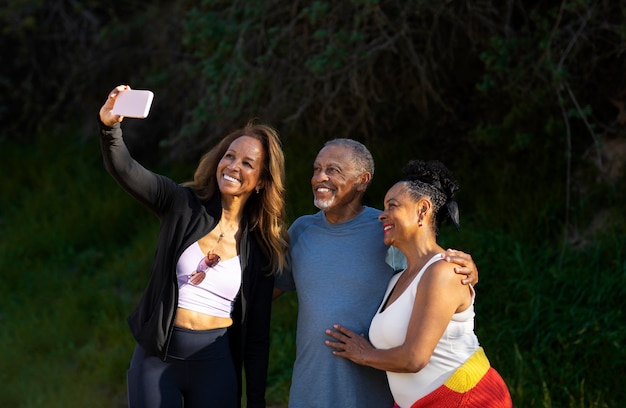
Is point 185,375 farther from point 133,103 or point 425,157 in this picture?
point 425,157

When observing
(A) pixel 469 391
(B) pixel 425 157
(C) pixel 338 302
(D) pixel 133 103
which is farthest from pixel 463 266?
(B) pixel 425 157

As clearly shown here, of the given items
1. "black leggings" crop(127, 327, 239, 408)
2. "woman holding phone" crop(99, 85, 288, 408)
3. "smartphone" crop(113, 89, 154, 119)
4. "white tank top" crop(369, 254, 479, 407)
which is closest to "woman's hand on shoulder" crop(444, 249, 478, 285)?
"white tank top" crop(369, 254, 479, 407)

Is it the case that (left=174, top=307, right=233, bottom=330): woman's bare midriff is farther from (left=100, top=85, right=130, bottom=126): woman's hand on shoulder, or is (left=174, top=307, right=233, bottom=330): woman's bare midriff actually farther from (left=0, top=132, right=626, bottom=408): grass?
(left=0, top=132, right=626, bottom=408): grass

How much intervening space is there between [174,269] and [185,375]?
44cm

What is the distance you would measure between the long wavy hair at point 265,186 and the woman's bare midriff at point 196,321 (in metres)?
0.36

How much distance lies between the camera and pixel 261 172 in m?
3.83

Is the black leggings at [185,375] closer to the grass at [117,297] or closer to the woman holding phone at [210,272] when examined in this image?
the woman holding phone at [210,272]

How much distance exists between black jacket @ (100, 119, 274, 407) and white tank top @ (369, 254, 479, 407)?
0.71m

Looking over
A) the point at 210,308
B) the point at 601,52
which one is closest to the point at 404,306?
the point at 210,308

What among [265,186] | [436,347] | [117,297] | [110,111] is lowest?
[117,297]

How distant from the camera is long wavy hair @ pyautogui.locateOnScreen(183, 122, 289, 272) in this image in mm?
3811

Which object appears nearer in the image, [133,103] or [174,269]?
[133,103]

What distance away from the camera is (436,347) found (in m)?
3.26

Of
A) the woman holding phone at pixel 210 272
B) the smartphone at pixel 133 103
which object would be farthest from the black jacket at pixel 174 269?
the smartphone at pixel 133 103
